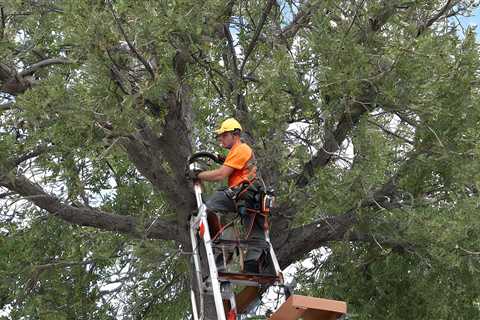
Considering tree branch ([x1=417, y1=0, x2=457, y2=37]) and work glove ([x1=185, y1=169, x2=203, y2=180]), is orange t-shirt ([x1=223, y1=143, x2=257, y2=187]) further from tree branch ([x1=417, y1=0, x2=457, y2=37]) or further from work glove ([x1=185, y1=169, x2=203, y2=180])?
tree branch ([x1=417, y1=0, x2=457, y2=37])

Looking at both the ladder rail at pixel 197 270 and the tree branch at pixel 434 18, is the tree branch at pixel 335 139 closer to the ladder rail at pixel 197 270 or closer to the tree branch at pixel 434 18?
the tree branch at pixel 434 18

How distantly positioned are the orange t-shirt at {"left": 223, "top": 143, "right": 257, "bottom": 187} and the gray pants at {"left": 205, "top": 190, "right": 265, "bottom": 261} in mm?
171

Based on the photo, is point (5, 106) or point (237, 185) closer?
point (237, 185)

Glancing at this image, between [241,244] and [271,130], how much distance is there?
152 centimetres

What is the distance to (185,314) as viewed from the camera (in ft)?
34.9

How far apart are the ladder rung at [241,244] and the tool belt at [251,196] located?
0.97ft

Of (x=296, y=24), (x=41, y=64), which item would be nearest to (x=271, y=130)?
(x=296, y=24)

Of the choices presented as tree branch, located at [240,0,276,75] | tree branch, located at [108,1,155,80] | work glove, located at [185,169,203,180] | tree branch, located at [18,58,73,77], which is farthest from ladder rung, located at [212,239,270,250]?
tree branch, located at [18,58,73,77]

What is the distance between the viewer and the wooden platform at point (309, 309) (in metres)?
5.40

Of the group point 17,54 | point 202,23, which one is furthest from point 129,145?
point 17,54

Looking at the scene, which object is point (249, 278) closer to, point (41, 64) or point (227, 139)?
point (227, 139)

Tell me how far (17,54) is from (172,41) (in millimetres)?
2848

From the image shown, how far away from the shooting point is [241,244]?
6.87m

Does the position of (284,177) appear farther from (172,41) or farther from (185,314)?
(185,314)
